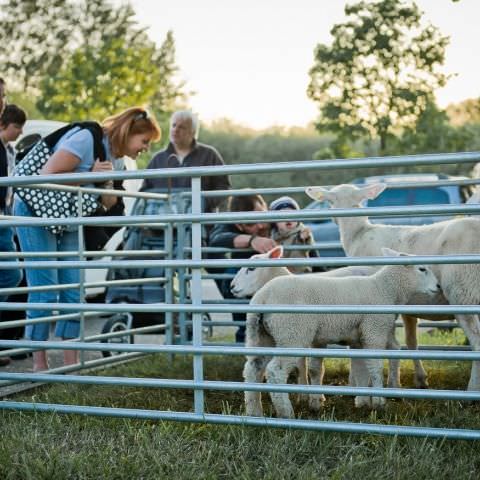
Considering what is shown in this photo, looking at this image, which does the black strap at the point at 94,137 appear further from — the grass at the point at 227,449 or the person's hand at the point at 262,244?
the grass at the point at 227,449

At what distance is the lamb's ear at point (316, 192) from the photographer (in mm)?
6141

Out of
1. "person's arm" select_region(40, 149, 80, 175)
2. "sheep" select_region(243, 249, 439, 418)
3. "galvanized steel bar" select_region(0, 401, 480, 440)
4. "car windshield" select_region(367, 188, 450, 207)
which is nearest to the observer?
"galvanized steel bar" select_region(0, 401, 480, 440)

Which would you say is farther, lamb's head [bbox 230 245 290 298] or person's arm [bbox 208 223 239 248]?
person's arm [bbox 208 223 239 248]

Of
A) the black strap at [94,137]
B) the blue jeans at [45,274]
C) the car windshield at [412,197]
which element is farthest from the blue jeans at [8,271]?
the car windshield at [412,197]

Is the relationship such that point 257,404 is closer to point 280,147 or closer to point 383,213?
point 383,213

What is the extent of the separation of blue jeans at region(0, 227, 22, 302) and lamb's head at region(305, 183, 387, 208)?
240 cm

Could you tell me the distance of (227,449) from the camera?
375 centimetres

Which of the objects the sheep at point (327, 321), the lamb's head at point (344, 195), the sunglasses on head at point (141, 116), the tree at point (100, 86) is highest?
the tree at point (100, 86)

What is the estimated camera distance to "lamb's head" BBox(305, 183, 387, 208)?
618 cm

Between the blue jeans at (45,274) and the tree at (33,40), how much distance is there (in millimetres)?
31902

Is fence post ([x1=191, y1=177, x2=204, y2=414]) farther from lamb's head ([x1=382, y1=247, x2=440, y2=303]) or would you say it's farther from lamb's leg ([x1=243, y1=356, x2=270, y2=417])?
lamb's head ([x1=382, y1=247, x2=440, y2=303])

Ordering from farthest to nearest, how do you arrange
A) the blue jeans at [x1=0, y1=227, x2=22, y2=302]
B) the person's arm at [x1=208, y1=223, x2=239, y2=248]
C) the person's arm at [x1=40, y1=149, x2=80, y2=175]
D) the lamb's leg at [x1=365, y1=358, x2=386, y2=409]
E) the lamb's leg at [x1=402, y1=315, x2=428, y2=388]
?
the person's arm at [x1=208, y1=223, x2=239, y2=248] < the blue jeans at [x1=0, y1=227, x2=22, y2=302] < the person's arm at [x1=40, y1=149, x2=80, y2=175] < the lamb's leg at [x1=402, y1=315, x2=428, y2=388] < the lamb's leg at [x1=365, y1=358, x2=386, y2=409]

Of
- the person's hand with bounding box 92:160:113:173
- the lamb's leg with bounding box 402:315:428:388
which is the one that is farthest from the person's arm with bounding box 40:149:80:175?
the lamb's leg with bounding box 402:315:428:388

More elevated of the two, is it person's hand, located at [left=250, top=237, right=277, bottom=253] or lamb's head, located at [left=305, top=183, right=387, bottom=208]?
lamb's head, located at [left=305, top=183, right=387, bottom=208]
